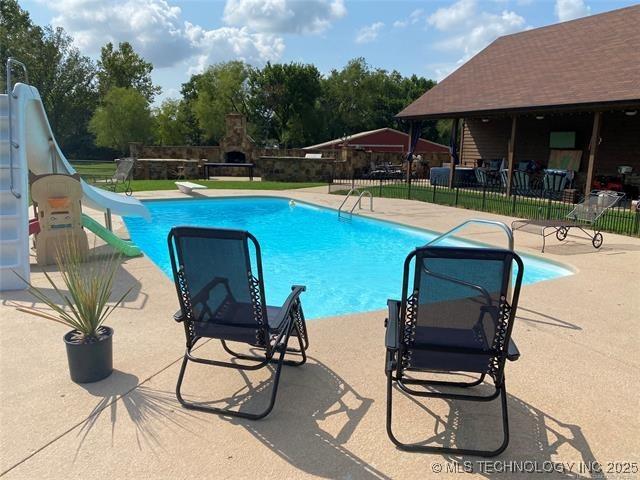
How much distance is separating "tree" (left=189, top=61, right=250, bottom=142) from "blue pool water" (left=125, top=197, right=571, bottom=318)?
3359cm

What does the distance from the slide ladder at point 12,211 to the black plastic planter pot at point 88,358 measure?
308cm

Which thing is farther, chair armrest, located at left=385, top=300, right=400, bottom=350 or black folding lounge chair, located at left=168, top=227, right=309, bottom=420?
black folding lounge chair, located at left=168, top=227, right=309, bottom=420

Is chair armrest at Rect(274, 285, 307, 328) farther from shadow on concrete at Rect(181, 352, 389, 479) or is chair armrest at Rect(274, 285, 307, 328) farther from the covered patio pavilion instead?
the covered patio pavilion

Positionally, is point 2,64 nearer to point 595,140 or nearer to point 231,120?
point 231,120

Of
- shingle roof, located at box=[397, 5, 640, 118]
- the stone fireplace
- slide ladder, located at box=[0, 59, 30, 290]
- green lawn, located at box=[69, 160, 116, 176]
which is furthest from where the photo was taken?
green lawn, located at box=[69, 160, 116, 176]

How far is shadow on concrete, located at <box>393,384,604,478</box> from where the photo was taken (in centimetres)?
271

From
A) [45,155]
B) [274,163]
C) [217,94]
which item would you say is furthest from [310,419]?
[217,94]

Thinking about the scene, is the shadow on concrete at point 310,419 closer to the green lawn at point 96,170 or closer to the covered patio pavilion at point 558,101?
the covered patio pavilion at point 558,101

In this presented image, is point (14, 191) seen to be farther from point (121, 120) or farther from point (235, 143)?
point (121, 120)

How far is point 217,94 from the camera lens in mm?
51938

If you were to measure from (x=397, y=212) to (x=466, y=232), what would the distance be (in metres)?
3.36

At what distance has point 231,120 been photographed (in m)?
29.0

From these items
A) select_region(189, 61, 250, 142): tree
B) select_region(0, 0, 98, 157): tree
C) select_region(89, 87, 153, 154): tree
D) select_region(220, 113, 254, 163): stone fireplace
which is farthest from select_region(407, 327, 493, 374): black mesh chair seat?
select_region(0, 0, 98, 157): tree

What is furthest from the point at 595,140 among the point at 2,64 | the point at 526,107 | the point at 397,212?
the point at 2,64
